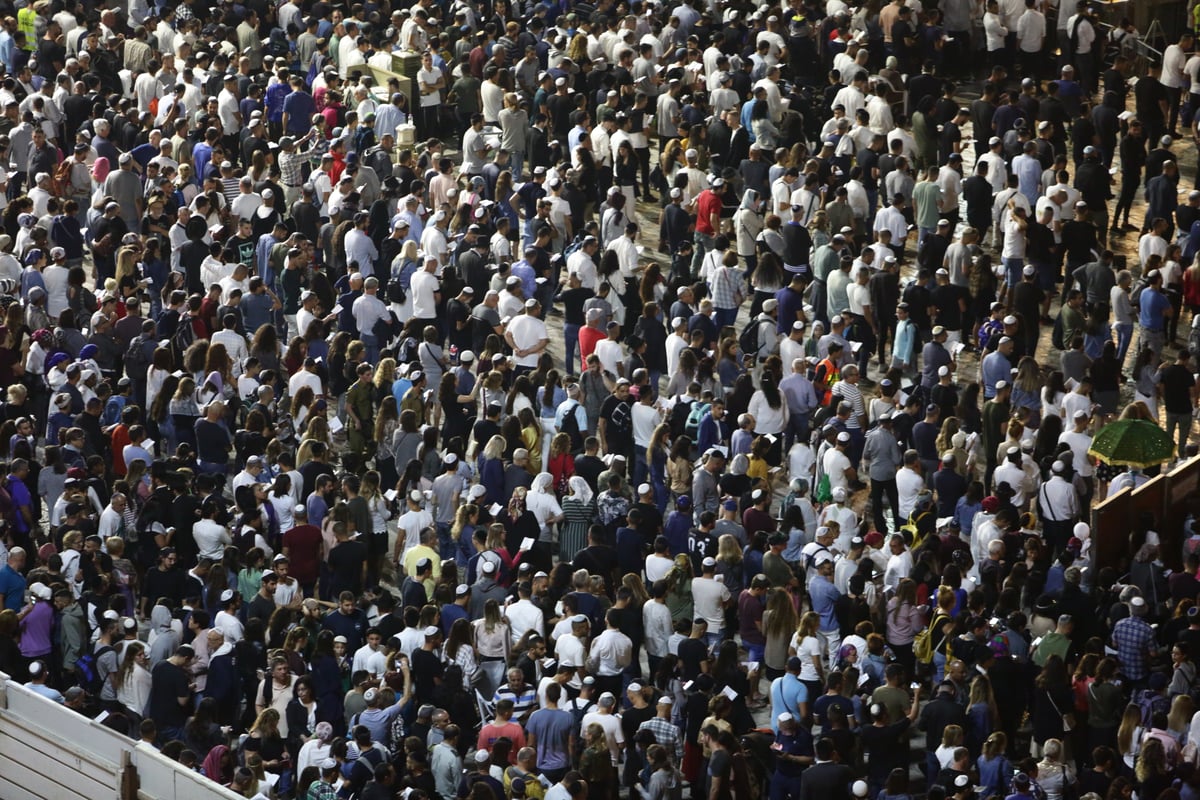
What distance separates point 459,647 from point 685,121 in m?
10.7

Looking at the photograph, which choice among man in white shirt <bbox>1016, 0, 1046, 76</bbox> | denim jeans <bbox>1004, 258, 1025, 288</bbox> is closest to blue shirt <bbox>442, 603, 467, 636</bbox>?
denim jeans <bbox>1004, 258, 1025, 288</bbox>

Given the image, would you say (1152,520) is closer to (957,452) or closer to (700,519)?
(957,452)

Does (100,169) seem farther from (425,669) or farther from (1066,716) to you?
(1066,716)

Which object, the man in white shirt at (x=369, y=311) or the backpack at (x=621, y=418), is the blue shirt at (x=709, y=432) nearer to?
the backpack at (x=621, y=418)

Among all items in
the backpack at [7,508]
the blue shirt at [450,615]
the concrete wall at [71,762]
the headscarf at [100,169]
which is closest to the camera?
the concrete wall at [71,762]

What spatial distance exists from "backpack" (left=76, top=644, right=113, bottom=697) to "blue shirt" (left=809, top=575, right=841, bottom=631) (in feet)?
18.0

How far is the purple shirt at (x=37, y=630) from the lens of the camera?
16.3 meters

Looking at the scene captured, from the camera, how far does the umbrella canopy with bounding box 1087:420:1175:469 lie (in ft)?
59.1

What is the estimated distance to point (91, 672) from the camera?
52.5 ft

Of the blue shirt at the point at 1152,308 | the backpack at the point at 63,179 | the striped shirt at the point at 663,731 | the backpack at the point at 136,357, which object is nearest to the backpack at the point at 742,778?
the striped shirt at the point at 663,731

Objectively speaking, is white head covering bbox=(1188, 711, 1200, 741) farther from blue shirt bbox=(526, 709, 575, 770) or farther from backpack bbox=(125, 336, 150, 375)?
backpack bbox=(125, 336, 150, 375)

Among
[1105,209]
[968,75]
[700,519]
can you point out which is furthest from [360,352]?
[968,75]

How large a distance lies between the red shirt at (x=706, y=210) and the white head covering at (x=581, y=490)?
568cm

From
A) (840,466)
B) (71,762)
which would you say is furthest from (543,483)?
(71,762)
